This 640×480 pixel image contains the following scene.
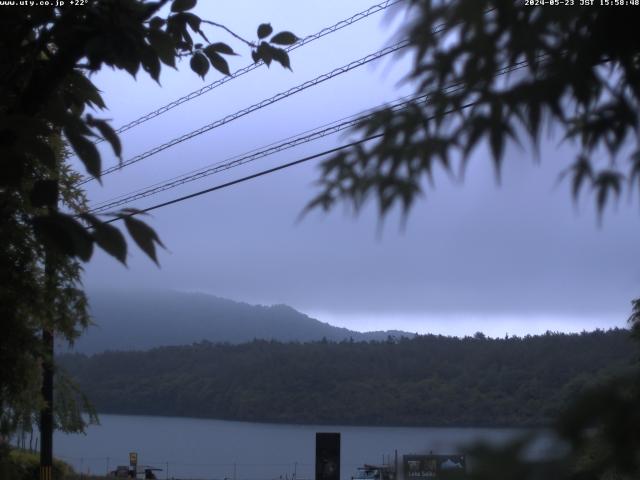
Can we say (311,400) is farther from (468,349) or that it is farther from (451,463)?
(451,463)

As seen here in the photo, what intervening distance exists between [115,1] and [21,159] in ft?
3.84

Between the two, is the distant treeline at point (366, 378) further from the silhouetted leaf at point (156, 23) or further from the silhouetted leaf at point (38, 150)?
the silhouetted leaf at point (156, 23)

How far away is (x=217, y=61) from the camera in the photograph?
13.1 feet

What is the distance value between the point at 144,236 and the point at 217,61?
1956 mm

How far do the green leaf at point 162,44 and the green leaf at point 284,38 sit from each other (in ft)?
1.83

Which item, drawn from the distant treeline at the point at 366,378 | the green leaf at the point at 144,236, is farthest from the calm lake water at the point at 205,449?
the green leaf at the point at 144,236

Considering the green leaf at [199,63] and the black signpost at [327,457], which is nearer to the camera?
the green leaf at [199,63]

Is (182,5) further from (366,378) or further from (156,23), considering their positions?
(366,378)

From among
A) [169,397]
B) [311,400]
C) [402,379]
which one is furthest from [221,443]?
[402,379]

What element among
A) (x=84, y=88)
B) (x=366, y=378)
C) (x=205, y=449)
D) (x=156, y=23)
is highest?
(x=156, y=23)

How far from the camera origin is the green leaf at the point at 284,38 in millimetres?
3896

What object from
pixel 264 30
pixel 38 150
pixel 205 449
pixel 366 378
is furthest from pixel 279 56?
pixel 205 449

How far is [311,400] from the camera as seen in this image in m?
27.0

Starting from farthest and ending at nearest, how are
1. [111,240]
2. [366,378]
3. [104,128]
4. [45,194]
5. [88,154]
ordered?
1. [366,378]
2. [104,128]
3. [88,154]
4. [45,194]
5. [111,240]
